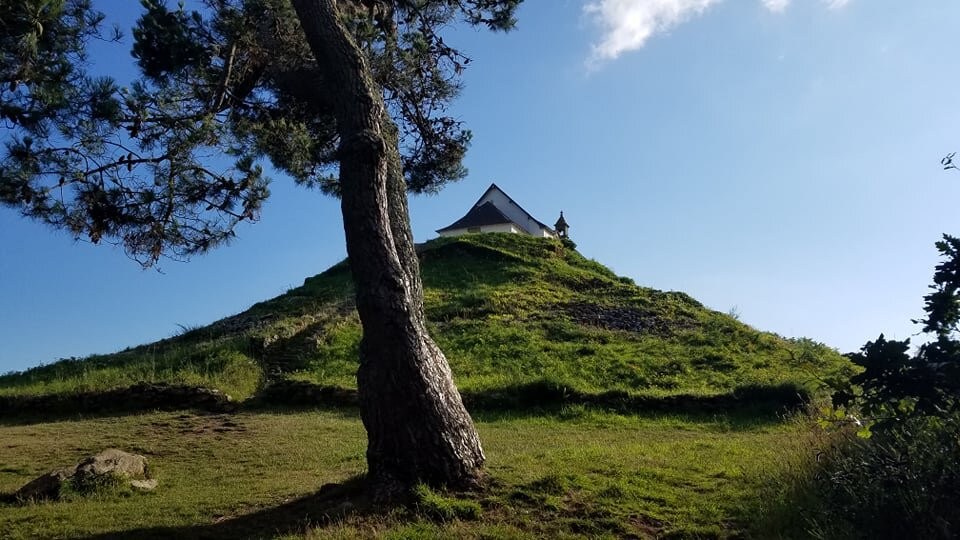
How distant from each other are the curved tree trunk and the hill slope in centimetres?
673

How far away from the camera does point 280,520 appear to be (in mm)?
5426

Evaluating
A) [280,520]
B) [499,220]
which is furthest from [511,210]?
[280,520]

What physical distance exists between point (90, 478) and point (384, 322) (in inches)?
127

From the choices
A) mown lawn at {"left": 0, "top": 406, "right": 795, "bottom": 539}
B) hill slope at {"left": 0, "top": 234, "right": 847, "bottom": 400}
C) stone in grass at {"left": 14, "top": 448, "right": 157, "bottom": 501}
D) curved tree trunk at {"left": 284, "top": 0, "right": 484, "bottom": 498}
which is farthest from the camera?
hill slope at {"left": 0, "top": 234, "right": 847, "bottom": 400}

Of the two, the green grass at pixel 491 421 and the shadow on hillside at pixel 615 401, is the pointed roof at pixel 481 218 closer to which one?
the green grass at pixel 491 421

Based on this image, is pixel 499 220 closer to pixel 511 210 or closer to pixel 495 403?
pixel 511 210

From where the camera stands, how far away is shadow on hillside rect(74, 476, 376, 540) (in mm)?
5133

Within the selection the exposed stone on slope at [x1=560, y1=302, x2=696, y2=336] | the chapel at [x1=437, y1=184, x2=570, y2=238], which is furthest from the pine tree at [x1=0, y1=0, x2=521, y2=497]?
the chapel at [x1=437, y1=184, x2=570, y2=238]

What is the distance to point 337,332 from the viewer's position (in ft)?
57.1

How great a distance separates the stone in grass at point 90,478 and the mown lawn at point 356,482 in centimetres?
20

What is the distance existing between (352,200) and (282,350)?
36.2ft

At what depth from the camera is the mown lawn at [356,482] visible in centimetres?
499

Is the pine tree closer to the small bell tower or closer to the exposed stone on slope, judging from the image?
the exposed stone on slope

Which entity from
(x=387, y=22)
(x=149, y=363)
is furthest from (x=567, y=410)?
(x=149, y=363)
